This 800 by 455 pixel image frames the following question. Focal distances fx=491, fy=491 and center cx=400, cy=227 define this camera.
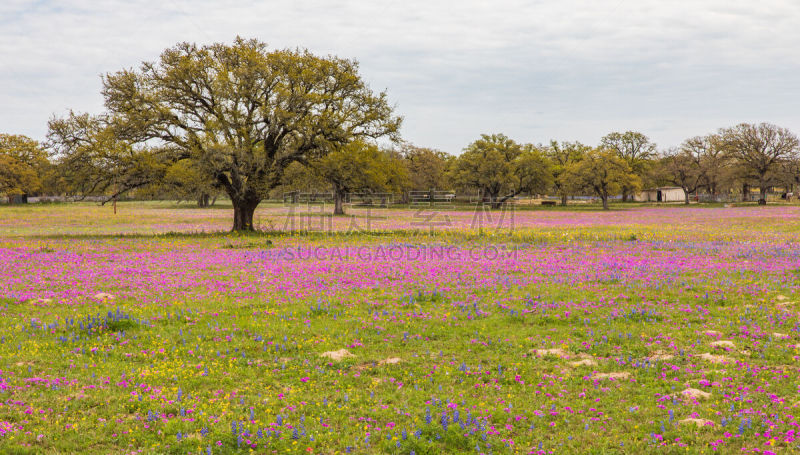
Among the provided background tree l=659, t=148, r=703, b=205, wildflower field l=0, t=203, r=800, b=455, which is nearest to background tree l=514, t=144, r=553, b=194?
background tree l=659, t=148, r=703, b=205

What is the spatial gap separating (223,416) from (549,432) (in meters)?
4.40

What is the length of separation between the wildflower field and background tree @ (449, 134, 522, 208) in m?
79.6

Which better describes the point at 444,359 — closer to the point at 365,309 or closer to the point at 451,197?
the point at 365,309

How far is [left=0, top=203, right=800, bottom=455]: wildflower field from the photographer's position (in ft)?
20.7

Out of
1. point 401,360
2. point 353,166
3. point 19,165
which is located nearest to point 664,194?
point 353,166

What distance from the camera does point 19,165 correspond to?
101m

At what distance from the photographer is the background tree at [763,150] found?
92562 millimetres

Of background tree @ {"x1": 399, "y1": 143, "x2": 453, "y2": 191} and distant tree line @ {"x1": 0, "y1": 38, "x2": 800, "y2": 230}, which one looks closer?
distant tree line @ {"x1": 0, "y1": 38, "x2": 800, "y2": 230}

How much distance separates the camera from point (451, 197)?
11688 centimetres

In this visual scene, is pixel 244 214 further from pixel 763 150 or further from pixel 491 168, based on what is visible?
pixel 763 150

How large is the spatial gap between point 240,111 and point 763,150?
9937cm

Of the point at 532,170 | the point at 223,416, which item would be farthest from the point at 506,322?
Answer: the point at 532,170

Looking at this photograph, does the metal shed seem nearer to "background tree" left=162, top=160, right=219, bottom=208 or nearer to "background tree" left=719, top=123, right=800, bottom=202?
"background tree" left=719, top=123, right=800, bottom=202

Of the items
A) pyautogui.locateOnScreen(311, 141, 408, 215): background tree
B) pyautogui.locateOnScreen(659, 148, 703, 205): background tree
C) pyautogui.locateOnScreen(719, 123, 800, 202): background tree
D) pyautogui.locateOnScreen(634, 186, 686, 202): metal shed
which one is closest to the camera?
pyautogui.locateOnScreen(311, 141, 408, 215): background tree
